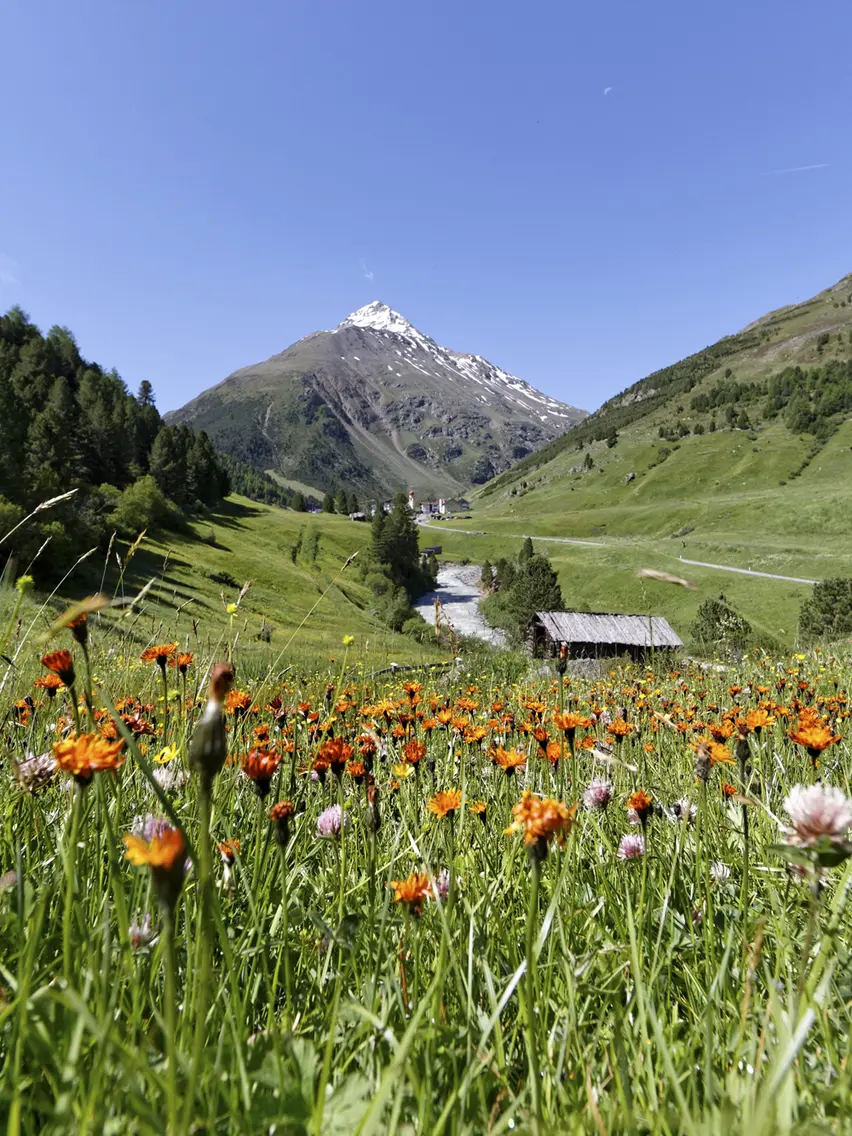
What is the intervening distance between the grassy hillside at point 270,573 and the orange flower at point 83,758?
42.4ft

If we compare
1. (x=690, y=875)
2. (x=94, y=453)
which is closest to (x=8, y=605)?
(x=690, y=875)

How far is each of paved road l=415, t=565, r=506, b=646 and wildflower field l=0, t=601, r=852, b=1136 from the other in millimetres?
42414

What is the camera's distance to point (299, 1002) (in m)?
1.30

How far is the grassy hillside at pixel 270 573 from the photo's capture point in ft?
98.2

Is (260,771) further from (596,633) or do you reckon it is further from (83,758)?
(596,633)

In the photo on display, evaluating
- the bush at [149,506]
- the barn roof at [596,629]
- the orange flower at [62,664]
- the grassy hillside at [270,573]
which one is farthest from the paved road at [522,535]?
the orange flower at [62,664]

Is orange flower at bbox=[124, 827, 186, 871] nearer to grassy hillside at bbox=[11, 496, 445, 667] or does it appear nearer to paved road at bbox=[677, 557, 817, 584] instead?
grassy hillside at bbox=[11, 496, 445, 667]

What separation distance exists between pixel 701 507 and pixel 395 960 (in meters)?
108

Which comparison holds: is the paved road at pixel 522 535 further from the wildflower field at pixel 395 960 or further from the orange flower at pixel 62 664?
the orange flower at pixel 62 664

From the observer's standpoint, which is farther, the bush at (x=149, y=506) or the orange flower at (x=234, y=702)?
the bush at (x=149, y=506)

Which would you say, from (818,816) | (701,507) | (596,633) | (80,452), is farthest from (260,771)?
(701,507)

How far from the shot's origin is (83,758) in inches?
38.0

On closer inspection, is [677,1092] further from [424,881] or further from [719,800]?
[719,800]

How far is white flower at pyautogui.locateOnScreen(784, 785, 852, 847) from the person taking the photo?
39.2 inches
